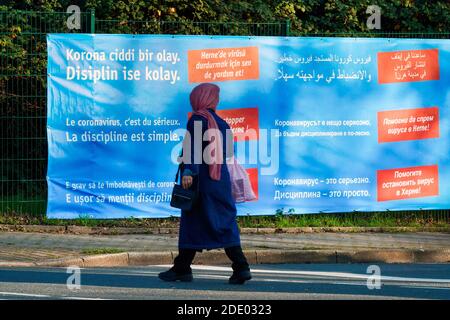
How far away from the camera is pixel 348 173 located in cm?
1573

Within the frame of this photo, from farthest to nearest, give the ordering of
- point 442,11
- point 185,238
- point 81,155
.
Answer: point 442,11 → point 81,155 → point 185,238

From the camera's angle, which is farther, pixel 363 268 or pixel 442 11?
pixel 442 11

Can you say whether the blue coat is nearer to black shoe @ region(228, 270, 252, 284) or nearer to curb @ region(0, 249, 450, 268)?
black shoe @ region(228, 270, 252, 284)

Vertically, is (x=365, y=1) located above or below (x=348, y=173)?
above

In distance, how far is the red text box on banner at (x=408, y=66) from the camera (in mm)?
15820

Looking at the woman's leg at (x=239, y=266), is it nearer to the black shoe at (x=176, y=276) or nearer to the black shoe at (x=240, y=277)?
the black shoe at (x=240, y=277)

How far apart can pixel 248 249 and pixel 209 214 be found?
2769mm

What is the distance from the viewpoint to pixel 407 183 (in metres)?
16.0

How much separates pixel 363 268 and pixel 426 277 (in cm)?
104

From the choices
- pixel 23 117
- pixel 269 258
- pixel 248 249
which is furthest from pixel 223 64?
pixel 269 258

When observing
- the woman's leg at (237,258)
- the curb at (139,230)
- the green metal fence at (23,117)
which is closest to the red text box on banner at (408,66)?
the curb at (139,230)

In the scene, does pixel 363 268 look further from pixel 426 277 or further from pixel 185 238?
pixel 185 238

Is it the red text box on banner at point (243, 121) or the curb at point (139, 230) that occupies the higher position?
the red text box on banner at point (243, 121)

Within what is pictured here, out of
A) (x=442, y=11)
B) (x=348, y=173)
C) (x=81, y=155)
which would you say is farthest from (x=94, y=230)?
(x=442, y=11)
